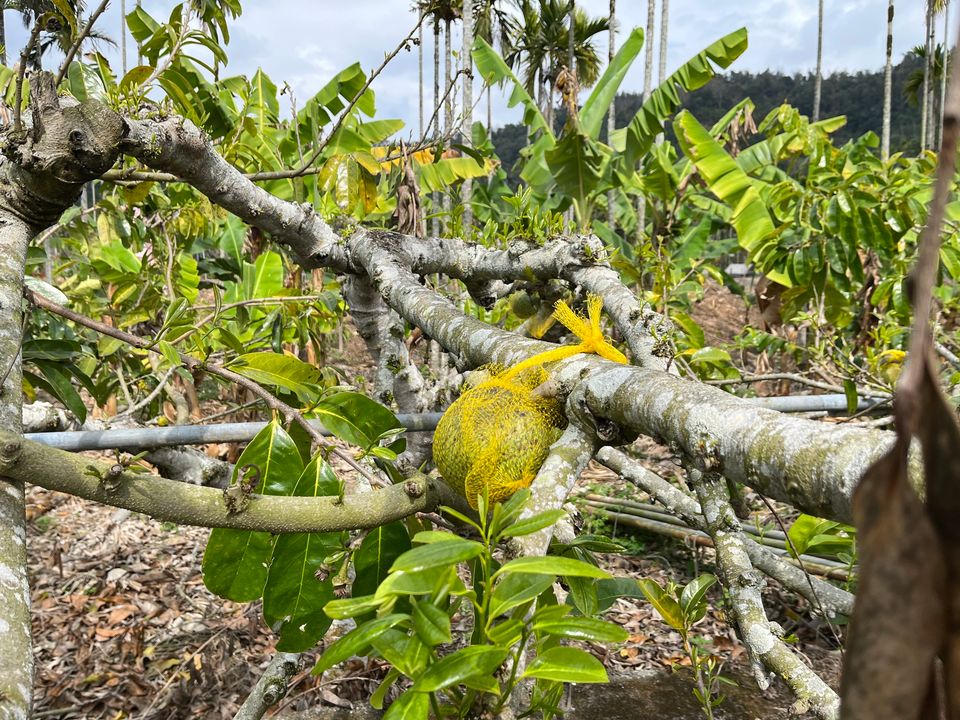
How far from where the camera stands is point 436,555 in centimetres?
50

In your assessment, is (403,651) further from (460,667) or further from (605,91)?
(605,91)

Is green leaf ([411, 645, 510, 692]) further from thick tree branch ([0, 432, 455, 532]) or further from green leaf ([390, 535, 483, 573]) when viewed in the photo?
thick tree branch ([0, 432, 455, 532])

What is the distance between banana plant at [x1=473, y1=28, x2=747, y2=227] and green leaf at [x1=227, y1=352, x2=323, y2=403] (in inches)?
167

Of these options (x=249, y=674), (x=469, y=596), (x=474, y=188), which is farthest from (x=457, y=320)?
(x=474, y=188)

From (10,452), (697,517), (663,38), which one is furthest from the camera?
(663,38)

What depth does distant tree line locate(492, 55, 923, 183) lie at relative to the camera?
2891 cm

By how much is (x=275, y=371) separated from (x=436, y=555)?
71cm

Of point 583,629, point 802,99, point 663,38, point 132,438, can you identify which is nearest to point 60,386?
point 132,438

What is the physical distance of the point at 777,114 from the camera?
19.7 ft

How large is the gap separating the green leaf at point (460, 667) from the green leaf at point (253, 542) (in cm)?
48

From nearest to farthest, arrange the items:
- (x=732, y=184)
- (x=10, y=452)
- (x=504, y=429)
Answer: (x=10, y=452)
(x=504, y=429)
(x=732, y=184)

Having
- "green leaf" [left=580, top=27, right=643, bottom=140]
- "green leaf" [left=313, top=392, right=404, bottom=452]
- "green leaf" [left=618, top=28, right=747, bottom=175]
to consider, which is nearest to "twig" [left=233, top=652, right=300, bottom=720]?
"green leaf" [left=313, top=392, right=404, bottom=452]

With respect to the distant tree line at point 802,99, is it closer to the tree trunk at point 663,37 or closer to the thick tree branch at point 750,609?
the tree trunk at point 663,37

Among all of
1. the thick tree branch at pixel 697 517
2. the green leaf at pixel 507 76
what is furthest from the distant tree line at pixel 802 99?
the thick tree branch at pixel 697 517
